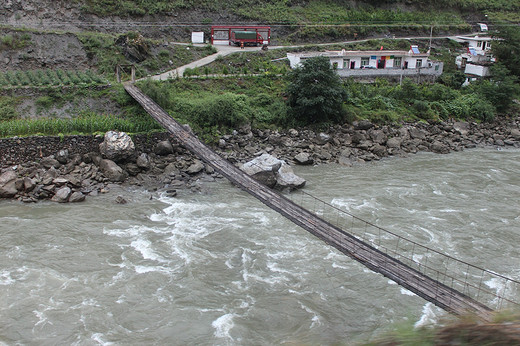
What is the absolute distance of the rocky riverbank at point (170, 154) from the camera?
16.5m

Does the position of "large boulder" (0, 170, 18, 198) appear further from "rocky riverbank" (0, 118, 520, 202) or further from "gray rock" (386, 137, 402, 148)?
"gray rock" (386, 137, 402, 148)

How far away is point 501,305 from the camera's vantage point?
35.2ft

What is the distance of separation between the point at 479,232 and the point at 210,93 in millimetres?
14145

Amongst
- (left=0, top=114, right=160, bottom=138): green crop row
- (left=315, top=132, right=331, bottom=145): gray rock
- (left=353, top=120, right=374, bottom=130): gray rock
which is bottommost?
(left=315, top=132, right=331, bottom=145): gray rock

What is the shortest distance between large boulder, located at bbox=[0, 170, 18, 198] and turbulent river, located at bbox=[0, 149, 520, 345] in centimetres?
44

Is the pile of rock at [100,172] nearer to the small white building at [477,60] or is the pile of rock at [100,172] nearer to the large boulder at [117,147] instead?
the large boulder at [117,147]

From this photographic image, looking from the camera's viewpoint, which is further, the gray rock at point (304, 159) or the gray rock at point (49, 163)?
the gray rock at point (304, 159)

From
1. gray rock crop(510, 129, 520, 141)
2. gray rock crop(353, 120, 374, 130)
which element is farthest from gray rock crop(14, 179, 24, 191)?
gray rock crop(510, 129, 520, 141)

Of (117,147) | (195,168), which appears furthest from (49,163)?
(195,168)

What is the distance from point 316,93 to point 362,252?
13107 mm

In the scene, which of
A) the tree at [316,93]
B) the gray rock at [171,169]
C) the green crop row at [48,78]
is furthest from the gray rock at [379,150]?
the green crop row at [48,78]

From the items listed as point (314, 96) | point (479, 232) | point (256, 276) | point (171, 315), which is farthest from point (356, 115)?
point (171, 315)

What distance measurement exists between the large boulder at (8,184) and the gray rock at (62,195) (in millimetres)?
1352

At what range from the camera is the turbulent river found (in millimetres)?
10008
